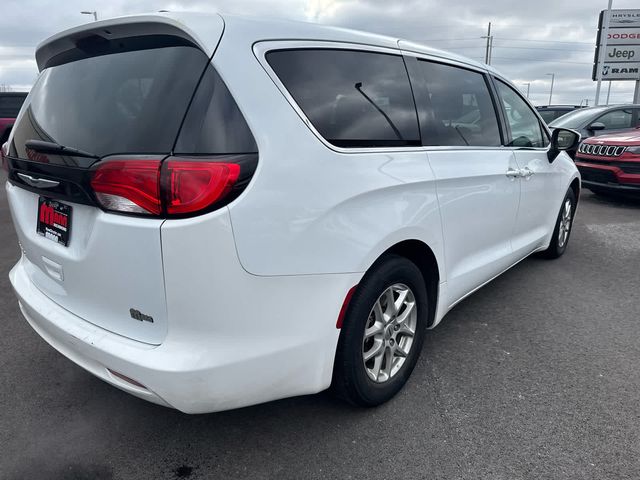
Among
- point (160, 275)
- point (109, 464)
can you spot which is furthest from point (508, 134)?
point (109, 464)

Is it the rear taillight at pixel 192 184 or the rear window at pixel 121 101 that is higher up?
the rear window at pixel 121 101

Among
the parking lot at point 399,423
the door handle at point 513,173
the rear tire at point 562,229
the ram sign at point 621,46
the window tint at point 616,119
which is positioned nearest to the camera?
the parking lot at point 399,423

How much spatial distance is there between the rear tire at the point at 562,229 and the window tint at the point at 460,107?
1.86 m

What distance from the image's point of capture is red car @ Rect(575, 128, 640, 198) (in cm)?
741

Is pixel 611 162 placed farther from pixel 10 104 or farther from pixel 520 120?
pixel 10 104

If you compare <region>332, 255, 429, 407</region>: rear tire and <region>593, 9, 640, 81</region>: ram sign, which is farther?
<region>593, 9, 640, 81</region>: ram sign

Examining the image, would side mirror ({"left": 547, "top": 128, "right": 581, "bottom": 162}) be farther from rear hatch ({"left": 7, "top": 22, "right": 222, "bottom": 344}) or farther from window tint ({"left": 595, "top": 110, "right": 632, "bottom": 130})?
window tint ({"left": 595, "top": 110, "right": 632, "bottom": 130})

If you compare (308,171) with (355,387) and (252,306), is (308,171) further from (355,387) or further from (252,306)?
(355,387)

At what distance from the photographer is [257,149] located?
5.56 feet

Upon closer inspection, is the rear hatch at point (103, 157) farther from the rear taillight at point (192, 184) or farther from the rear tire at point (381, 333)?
the rear tire at point (381, 333)

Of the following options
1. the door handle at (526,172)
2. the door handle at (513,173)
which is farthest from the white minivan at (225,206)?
the door handle at (526,172)

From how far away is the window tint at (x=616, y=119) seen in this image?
988cm

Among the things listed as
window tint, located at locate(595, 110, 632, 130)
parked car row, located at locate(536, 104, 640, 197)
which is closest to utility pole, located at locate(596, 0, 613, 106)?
window tint, located at locate(595, 110, 632, 130)

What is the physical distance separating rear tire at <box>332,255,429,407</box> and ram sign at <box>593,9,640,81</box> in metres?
29.1
